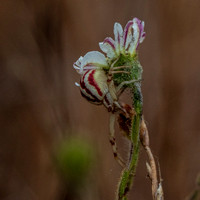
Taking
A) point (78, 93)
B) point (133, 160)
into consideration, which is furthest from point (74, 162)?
point (133, 160)

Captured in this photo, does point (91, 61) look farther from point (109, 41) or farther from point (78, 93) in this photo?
point (78, 93)

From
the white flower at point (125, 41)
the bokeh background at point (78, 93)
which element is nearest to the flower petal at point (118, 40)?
the white flower at point (125, 41)

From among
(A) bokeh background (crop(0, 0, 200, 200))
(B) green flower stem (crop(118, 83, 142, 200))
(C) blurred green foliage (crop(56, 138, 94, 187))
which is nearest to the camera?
Answer: (B) green flower stem (crop(118, 83, 142, 200))

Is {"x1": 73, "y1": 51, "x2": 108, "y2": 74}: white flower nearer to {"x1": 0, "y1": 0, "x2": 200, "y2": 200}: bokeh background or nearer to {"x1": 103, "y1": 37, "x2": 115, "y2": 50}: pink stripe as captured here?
{"x1": 103, "y1": 37, "x2": 115, "y2": 50}: pink stripe

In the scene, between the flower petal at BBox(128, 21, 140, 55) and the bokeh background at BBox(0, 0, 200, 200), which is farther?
the bokeh background at BBox(0, 0, 200, 200)

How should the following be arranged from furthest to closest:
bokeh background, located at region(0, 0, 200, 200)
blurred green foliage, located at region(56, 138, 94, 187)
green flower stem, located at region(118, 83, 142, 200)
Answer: bokeh background, located at region(0, 0, 200, 200)
blurred green foliage, located at region(56, 138, 94, 187)
green flower stem, located at region(118, 83, 142, 200)

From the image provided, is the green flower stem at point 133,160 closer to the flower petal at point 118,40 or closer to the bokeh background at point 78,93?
the flower petal at point 118,40

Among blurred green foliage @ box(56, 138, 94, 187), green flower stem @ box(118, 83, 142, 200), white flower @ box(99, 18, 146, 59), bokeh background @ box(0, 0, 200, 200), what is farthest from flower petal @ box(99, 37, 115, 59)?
bokeh background @ box(0, 0, 200, 200)

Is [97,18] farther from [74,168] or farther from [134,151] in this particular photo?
[134,151]
